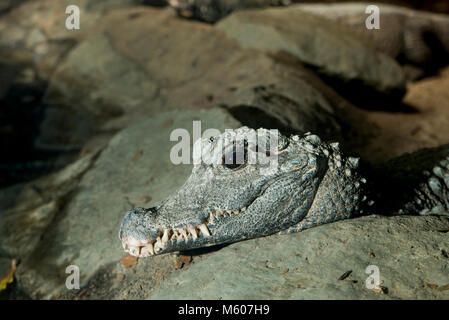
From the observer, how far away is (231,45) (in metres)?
6.77

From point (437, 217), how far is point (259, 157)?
1.53 m

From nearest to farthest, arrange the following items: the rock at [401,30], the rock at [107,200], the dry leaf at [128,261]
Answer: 1. the dry leaf at [128,261]
2. the rock at [107,200]
3. the rock at [401,30]

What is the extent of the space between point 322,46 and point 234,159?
15.2 feet

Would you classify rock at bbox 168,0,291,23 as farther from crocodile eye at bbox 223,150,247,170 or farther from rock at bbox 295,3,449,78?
crocodile eye at bbox 223,150,247,170

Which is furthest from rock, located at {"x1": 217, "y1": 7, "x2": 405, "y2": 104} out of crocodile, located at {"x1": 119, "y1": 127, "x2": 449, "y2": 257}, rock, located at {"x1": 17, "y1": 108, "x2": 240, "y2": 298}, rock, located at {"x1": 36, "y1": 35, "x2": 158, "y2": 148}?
crocodile, located at {"x1": 119, "y1": 127, "x2": 449, "y2": 257}

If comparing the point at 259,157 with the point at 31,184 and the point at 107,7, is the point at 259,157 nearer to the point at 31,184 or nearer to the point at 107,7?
the point at 31,184

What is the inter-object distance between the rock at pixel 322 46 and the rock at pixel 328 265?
4.11m

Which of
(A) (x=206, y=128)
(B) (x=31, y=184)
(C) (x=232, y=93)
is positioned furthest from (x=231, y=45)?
(B) (x=31, y=184)

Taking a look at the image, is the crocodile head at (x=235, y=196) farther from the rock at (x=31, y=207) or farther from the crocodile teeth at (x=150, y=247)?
the rock at (x=31, y=207)

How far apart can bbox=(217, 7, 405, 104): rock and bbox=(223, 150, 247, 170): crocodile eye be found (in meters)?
4.05

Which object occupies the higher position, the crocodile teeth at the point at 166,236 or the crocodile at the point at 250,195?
the crocodile at the point at 250,195

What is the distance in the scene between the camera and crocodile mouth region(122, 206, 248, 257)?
2.76 metres

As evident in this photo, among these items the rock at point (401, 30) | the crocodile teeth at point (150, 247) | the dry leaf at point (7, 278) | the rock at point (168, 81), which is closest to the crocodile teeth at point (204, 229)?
the crocodile teeth at point (150, 247)

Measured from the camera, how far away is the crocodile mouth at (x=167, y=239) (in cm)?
276
